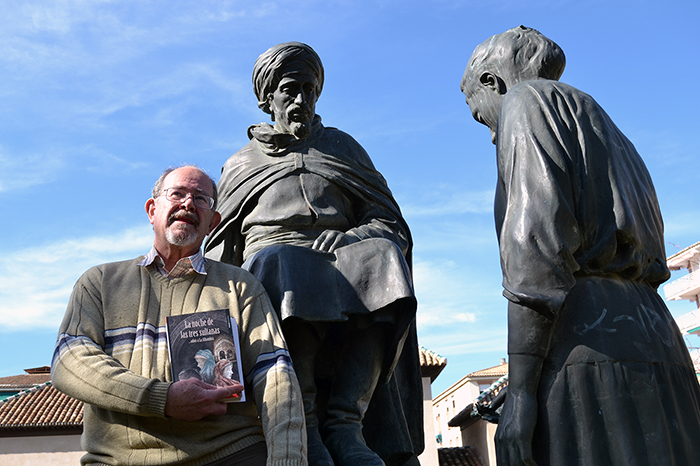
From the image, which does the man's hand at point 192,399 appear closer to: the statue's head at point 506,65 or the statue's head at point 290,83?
the statue's head at point 506,65

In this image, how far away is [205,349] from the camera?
Answer: 2.89 m

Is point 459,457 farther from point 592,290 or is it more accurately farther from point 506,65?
point 592,290

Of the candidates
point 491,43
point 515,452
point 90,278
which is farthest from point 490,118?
point 90,278

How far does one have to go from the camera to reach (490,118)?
3742mm

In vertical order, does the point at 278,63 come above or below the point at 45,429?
below

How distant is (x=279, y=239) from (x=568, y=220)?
186cm

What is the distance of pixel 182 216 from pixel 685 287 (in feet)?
149

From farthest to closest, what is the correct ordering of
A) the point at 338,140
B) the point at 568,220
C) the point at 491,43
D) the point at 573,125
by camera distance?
the point at 338,140, the point at 491,43, the point at 573,125, the point at 568,220

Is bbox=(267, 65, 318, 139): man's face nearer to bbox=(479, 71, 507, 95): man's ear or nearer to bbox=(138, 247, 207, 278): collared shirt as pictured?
bbox=(479, 71, 507, 95): man's ear

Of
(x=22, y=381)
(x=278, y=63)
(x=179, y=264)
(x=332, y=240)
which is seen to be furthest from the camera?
(x=22, y=381)

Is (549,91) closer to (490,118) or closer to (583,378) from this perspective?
(490,118)

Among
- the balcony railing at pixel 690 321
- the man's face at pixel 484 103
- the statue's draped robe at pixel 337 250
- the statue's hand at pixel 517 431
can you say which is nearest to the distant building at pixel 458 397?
the balcony railing at pixel 690 321

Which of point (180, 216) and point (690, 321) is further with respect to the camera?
point (690, 321)

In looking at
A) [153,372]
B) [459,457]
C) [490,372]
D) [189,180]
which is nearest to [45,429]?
[459,457]
